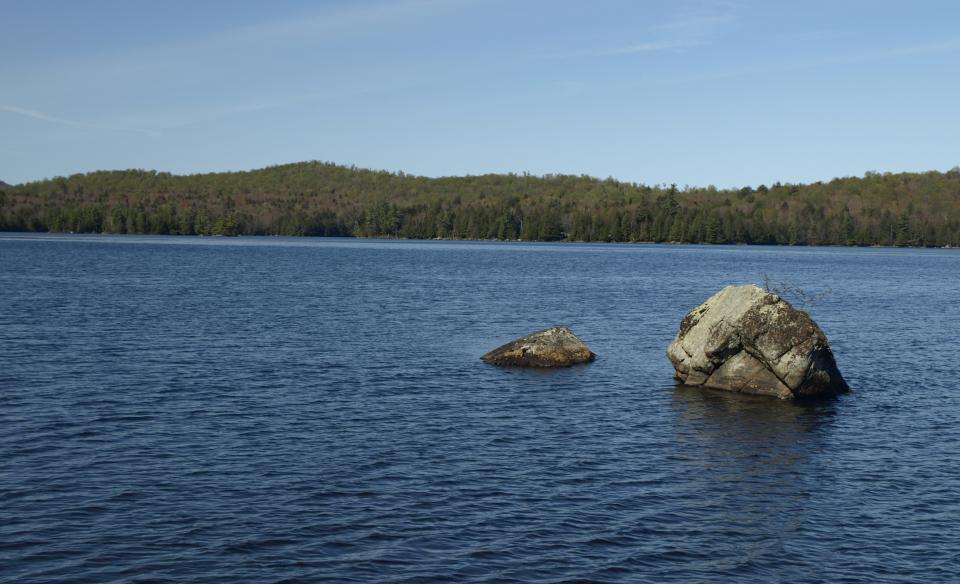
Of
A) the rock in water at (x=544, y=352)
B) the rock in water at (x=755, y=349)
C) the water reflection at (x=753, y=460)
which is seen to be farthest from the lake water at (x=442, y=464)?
the rock in water at (x=544, y=352)

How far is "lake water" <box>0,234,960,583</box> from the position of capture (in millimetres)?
16891

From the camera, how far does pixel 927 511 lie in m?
20.1

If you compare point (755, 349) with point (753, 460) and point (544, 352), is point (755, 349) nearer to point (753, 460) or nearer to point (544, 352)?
point (544, 352)

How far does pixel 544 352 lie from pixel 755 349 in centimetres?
1006

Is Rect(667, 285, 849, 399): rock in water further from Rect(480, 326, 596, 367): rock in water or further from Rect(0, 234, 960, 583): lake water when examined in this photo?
Rect(480, 326, 596, 367): rock in water

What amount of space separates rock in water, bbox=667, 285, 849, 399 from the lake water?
1076 millimetres

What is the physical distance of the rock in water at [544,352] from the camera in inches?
1599

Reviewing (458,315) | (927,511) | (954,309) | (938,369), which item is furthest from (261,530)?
(954,309)

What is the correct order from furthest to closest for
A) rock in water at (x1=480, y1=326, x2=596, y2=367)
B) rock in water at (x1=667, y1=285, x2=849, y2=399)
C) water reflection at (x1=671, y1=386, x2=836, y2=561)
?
rock in water at (x1=480, y1=326, x2=596, y2=367), rock in water at (x1=667, y1=285, x2=849, y2=399), water reflection at (x1=671, y1=386, x2=836, y2=561)

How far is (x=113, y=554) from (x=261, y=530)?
2837 millimetres

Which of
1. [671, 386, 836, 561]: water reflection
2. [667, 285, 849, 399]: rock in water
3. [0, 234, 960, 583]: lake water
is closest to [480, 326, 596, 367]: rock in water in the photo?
[0, 234, 960, 583]: lake water

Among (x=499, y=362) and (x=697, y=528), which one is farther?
(x=499, y=362)

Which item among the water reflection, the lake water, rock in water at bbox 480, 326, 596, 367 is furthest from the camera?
rock in water at bbox 480, 326, 596, 367

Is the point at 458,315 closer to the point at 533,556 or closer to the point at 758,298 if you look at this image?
the point at 758,298
